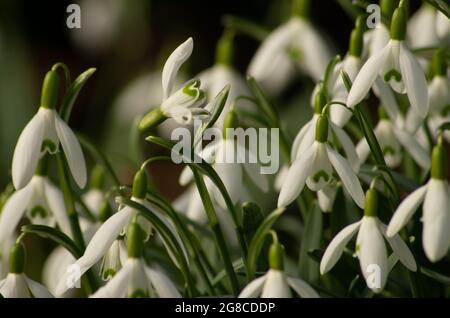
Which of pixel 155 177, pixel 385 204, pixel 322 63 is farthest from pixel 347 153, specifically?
pixel 155 177

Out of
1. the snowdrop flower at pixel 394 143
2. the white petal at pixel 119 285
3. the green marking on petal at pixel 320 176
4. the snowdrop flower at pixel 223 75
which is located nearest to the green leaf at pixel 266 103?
the snowdrop flower at pixel 394 143

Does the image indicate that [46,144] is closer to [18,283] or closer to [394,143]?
[18,283]

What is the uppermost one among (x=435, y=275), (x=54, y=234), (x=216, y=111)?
(x=216, y=111)

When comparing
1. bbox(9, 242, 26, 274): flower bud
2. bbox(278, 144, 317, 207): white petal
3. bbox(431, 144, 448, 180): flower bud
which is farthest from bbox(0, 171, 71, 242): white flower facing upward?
bbox(431, 144, 448, 180): flower bud

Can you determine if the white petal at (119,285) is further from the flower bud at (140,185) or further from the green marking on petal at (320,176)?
the green marking on petal at (320,176)

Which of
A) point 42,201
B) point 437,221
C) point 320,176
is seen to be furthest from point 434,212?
point 42,201

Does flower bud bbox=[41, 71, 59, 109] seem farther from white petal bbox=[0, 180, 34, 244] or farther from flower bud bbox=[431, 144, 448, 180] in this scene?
flower bud bbox=[431, 144, 448, 180]
